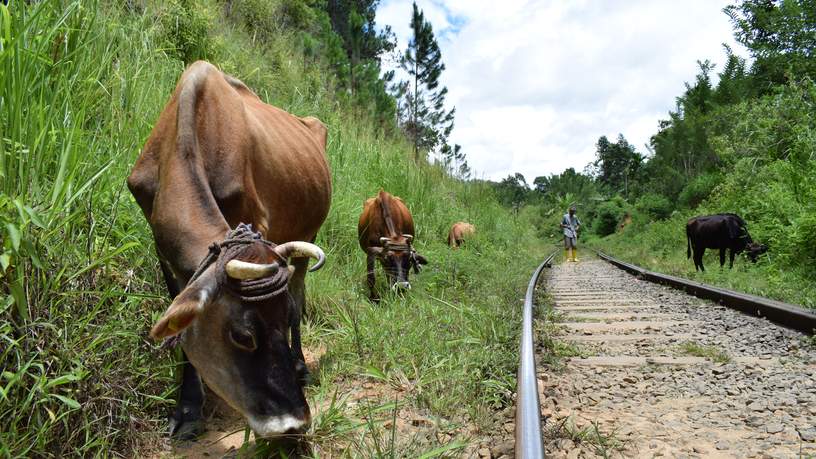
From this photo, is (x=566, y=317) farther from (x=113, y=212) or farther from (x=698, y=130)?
(x=698, y=130)

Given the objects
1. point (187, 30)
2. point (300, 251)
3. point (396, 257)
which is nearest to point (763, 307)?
point (396, 257)

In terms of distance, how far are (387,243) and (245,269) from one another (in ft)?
16.5

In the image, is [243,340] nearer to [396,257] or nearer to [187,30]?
[396,257]

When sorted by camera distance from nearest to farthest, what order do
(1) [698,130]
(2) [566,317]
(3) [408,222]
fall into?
(2) [566,317]
(3) [408,222]
(1) [698,130]

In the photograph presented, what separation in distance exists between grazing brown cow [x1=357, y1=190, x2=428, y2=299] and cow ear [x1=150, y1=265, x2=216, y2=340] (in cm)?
440

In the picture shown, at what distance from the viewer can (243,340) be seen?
2268 millimetres

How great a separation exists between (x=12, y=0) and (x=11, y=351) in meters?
1.79

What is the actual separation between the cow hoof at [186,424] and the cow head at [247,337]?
797 millimetres

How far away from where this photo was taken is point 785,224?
10789 millimetres

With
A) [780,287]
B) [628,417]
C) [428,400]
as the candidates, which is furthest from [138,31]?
[780,287]

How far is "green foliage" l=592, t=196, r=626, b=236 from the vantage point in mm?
48344

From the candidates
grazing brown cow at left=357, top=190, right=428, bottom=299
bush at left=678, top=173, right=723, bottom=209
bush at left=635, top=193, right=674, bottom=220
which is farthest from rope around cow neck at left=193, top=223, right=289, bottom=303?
bush at left=635, top=193, right=674, bottom=220

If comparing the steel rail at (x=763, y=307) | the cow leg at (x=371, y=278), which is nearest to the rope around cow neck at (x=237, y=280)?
the cow leg at (x=371, y=278)

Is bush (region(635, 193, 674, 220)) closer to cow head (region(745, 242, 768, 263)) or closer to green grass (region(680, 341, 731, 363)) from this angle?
cow head (region(745, 242, 768, 263))
